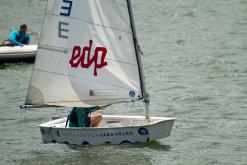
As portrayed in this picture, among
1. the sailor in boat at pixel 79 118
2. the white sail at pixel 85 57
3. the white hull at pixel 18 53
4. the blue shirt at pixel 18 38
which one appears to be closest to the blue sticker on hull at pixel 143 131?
the white sail at pixel 85 57

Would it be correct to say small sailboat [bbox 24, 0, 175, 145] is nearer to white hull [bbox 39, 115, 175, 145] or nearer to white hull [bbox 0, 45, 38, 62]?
white hull [bbox 39, 115, 175, 145]

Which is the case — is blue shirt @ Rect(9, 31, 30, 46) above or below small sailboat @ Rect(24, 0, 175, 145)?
above

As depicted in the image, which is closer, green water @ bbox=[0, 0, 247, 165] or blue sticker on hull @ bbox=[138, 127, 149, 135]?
blue sticker on hull @ bbox=[138, 127, 149, 135]

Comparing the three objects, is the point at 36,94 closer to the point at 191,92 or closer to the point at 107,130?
the point at 107,130

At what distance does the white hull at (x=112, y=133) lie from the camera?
21.3 meters

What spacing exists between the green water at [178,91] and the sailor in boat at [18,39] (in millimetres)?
907

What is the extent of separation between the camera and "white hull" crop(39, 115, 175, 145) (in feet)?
70.0

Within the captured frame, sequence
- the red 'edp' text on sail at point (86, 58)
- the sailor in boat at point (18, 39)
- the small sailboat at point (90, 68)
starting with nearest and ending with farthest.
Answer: the small sailboat at point (90, 68) → the red 'edp' text on sail at point (86, 58) → the sailor in boat at point (18, 39)

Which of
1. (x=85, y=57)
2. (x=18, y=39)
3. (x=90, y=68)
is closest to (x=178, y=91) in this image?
(x=90, y=68)

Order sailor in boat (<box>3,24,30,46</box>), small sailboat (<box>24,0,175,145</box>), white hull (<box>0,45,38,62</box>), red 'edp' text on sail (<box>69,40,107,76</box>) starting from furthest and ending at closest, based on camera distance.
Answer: sailor in boat (<box>3,24,30,46</box>) < white hull (<box>0,45,38,62</box>) < red 'edp' text on sail (<box>69,40,107,76</box>) < small sailboat (<box>24,0,175,145</box>)

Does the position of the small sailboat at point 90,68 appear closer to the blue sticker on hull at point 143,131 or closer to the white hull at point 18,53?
the blue sticker on hull at point 143,131

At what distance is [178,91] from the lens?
2855cm

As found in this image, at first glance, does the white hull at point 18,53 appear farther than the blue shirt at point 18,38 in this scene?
No

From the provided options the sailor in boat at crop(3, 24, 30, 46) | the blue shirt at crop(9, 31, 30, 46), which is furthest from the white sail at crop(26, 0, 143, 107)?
the blue shirt at crop(9, 31, 30, 46)
